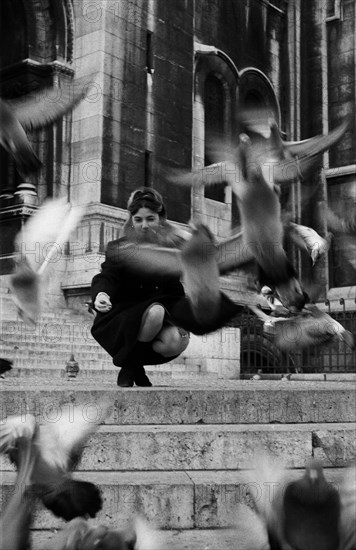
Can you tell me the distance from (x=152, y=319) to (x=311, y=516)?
3.59 metres

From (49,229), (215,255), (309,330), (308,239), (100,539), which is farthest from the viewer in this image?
(309,330)

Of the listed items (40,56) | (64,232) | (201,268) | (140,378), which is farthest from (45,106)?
(40,56)

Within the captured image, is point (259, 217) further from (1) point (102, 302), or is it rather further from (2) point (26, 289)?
(1) point (102, 302)

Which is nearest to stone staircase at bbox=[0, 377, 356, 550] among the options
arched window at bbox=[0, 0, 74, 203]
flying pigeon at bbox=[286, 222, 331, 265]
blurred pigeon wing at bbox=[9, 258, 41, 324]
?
blurred pigeon wing at bbox=[9, 258, 41, 324]

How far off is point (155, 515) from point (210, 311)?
3.66ft

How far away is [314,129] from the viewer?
22766mm

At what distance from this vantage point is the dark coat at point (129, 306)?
591 cm

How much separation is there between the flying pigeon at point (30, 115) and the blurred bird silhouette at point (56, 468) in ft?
5.05

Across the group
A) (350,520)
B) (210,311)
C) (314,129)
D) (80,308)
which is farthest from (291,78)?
(350,520)

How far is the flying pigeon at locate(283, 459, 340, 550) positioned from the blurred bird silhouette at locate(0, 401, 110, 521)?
88 cm

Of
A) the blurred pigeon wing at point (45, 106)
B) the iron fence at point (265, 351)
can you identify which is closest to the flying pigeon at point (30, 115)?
the blurred pigeon wing at point (45, 106)

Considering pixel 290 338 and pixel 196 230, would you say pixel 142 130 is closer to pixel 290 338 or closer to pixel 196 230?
pixel 290 338

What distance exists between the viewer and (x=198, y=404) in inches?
207

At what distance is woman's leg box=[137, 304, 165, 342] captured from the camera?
5.87 meters
